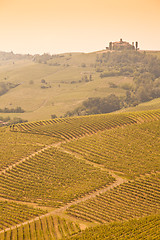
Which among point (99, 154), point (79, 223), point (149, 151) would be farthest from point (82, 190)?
point (149, 151)

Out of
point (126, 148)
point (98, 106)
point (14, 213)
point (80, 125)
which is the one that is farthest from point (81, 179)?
point (98, 106)

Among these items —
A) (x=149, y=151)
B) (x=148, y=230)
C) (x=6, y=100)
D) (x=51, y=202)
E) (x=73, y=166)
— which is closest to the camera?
(x=148, y=230)

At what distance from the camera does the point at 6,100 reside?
198m

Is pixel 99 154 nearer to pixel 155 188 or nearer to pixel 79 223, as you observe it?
pixel 155 188

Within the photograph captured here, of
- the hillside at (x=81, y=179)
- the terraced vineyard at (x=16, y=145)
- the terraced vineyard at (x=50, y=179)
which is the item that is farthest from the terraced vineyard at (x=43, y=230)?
the terraced vineyard at (x=16, y=145)

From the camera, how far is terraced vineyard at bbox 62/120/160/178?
63406 millimetres

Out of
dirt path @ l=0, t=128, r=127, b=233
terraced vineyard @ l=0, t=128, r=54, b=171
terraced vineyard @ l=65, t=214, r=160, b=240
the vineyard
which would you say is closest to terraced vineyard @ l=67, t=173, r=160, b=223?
dirt path @ l=0, t=128, r=127, b=233

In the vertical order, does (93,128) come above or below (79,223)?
above

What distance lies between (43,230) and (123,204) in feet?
44.7

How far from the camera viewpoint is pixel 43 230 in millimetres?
41719

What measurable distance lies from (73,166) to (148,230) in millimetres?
28742

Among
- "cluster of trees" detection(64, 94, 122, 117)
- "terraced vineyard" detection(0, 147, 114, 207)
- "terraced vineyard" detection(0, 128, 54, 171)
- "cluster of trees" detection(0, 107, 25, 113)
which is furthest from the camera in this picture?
"cluster of trees" detection(0, 107, 25, 113)

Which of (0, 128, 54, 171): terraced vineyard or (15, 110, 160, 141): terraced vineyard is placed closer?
(0, 128, 54, 171): terraced vineyard

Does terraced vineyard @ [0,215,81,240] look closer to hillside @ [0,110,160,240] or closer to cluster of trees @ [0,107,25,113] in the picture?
hillside @ [0,110,160,240]
